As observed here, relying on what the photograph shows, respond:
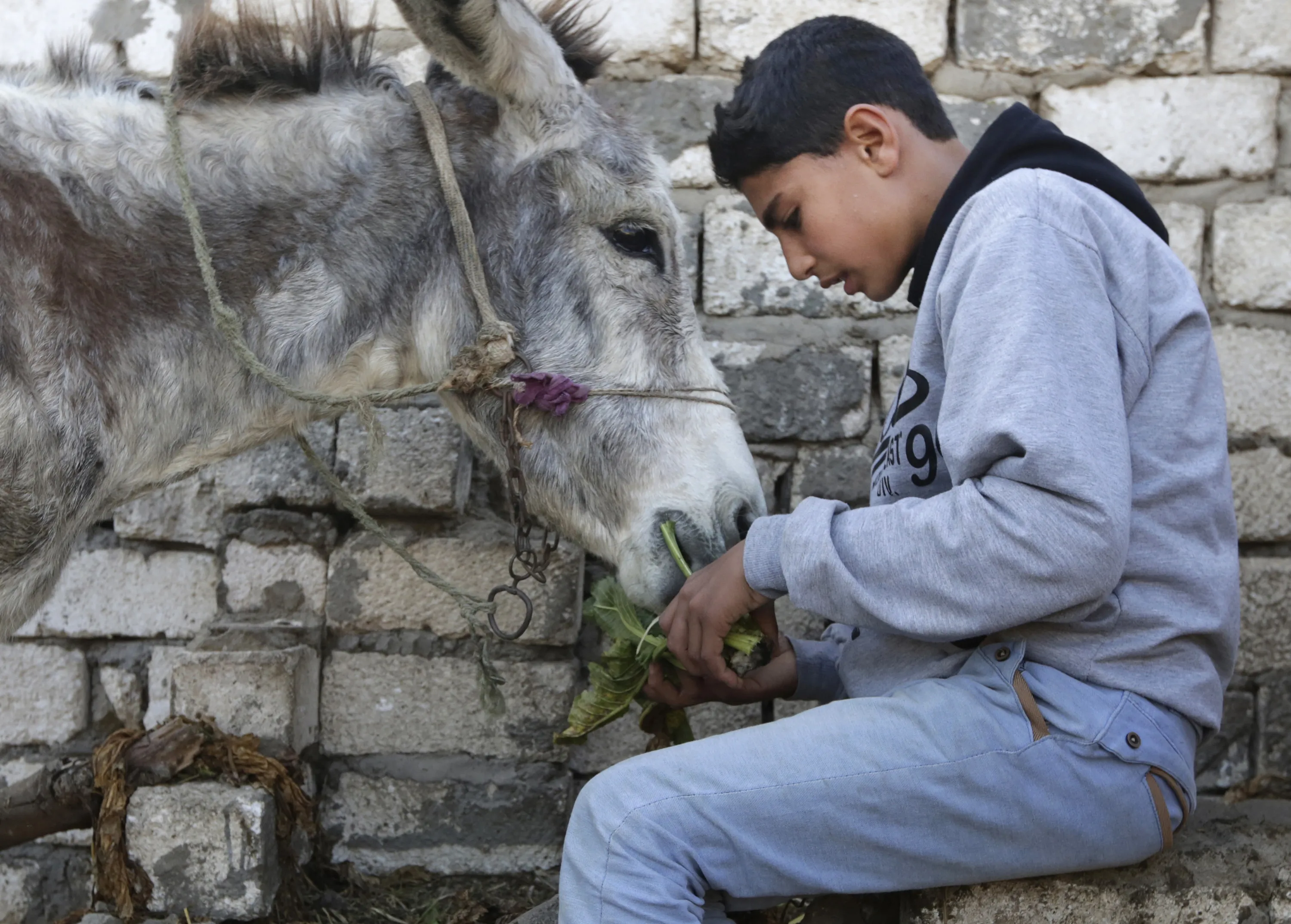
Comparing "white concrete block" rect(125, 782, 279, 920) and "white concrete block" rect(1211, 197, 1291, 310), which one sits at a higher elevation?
"white concrete block" rect(1211, 197, 1291, 310)

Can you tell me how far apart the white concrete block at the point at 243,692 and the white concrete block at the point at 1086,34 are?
9.10 ft

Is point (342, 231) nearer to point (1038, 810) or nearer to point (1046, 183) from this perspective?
point (1046, 183)

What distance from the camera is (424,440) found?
3.19 m

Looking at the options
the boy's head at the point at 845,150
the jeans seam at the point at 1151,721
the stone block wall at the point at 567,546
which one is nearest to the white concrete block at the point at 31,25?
the stone block wall at the point at 567,546

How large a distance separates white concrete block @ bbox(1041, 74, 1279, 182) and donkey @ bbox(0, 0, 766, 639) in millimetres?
1661

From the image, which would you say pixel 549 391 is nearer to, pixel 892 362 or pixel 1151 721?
pixel 1151 721

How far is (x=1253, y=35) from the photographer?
327cm

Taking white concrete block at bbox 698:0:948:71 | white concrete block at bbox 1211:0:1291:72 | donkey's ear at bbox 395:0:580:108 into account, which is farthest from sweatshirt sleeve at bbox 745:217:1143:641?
white concrete block at bbox 1211:0:1291:72

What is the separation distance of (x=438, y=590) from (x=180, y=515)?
85cm

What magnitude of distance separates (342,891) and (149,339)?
1.84m

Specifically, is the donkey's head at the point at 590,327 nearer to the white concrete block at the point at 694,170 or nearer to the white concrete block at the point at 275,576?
the white concrete block at the point at 694,170

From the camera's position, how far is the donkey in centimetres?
203

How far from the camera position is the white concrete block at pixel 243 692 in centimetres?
298

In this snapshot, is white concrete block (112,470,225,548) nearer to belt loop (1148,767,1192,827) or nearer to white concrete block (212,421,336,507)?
white concrete block (212,421,336,507)
